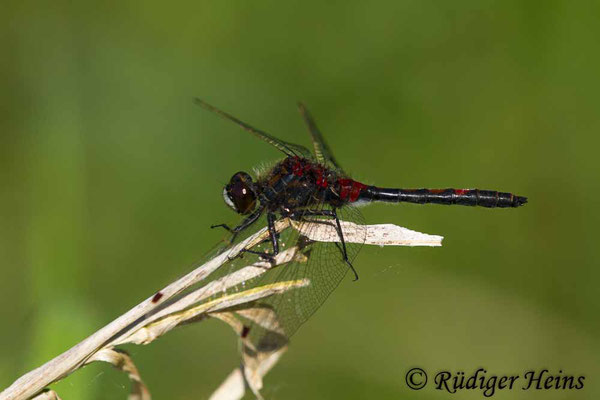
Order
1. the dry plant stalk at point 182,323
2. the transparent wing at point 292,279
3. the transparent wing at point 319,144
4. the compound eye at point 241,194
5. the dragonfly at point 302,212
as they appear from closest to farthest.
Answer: the dry plant stalk at point 182,323 < the transparent wing at point 292,279 < the dragonfly at point 302,212 < the compound eye at point 241,194 < the transparent wing at point 319,144

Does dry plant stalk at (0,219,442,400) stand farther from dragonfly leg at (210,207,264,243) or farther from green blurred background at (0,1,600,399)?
green blurred background at (0,1,600,399)

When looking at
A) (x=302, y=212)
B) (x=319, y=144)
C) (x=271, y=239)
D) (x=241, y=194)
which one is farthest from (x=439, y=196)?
(x=271, y=239)

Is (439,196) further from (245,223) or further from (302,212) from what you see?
(245,223)

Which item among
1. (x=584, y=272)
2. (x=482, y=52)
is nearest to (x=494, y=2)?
(x=482, y=52)

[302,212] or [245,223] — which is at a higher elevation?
[302,212]

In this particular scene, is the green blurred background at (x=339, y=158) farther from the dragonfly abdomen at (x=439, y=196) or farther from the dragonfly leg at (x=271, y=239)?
the dragonfly leg at (x=271, y=239)

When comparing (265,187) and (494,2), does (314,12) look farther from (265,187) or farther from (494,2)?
(265,187)

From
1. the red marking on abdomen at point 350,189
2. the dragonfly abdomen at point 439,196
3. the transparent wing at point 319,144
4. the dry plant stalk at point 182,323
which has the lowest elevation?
the dry plant stalk at point 182,323

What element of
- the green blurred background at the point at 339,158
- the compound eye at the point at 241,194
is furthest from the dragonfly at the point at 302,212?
the green blurred background at the point at 339,158
